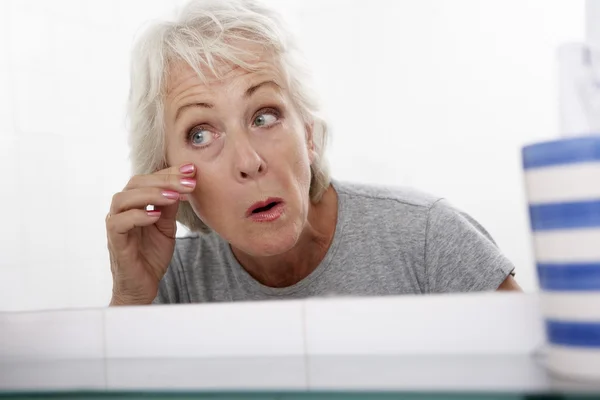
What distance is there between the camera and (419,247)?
105 cm

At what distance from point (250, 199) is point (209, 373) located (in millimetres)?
401

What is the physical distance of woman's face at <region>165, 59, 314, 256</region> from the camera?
0.90m

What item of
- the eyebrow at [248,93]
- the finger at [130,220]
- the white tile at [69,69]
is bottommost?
the finger at [130,220]

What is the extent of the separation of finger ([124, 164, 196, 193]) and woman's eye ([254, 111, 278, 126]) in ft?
0.37

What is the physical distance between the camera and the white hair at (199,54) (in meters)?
0.93

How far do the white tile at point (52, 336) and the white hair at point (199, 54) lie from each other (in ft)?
1.34

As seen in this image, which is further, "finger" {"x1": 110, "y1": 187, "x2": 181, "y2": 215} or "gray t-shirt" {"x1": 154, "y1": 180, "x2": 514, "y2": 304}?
"gray t-shirt" {"x1": 154, "y1": 180, "x2": 514, "y2": 304}

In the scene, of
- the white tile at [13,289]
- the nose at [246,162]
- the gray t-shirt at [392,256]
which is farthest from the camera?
the white tile at [13,289]

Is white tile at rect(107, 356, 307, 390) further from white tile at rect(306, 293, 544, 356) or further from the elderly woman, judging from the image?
the elderly woman

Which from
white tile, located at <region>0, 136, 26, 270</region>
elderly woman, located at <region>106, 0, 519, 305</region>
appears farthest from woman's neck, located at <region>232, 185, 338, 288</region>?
white tile, located at <region>0, 136, 26, 270</region>

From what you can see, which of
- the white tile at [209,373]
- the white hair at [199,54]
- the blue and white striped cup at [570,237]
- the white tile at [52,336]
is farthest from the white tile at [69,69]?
the blue and white striped cup at [570,237]

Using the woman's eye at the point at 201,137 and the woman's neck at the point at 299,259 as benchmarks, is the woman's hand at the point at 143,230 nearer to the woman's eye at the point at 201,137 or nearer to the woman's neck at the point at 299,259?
the woman's eye at the point at 201,137

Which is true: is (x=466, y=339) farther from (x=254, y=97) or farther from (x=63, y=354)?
(x=254, y=97)

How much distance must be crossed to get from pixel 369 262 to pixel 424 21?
172 cm
